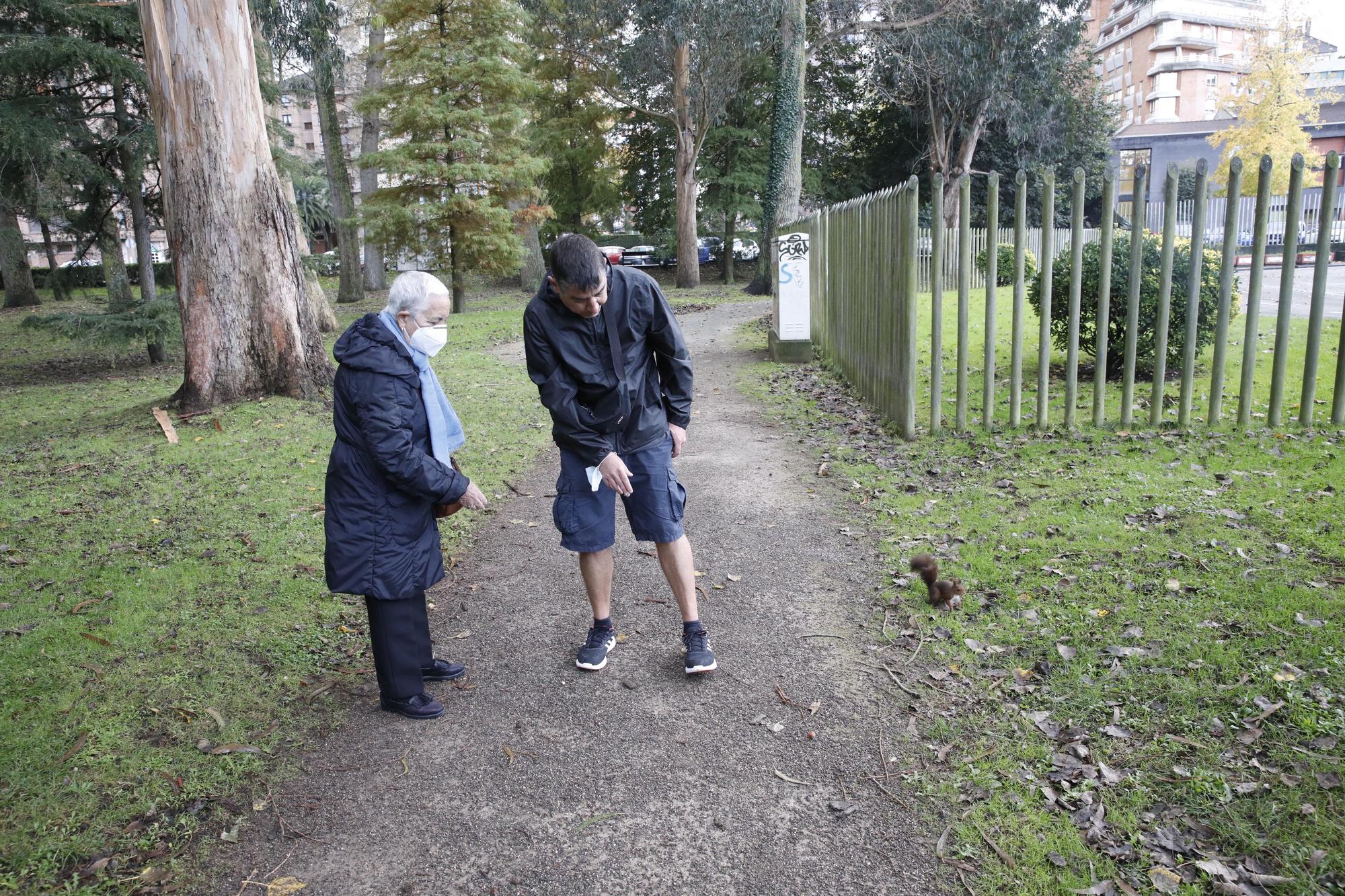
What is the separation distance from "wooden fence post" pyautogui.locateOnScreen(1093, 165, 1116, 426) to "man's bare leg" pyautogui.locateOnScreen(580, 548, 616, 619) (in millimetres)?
4890

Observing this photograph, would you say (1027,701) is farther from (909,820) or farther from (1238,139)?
(1238,139)

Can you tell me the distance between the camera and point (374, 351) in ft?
11.1

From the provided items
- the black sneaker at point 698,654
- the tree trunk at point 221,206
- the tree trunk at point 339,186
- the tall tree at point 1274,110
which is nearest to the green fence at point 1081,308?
the black sneaker at point 698,654

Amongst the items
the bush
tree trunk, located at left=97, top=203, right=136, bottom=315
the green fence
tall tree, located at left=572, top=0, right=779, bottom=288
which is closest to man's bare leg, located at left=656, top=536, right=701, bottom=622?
the green fence

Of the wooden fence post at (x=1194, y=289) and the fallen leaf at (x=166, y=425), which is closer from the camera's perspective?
the wooden fence post at (x=1194, y=289)

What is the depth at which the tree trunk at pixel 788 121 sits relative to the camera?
77.0 feet

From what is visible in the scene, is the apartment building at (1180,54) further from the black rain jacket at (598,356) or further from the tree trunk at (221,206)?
the black rain jacket at (598,356)

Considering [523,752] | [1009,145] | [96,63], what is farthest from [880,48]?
[523,752]

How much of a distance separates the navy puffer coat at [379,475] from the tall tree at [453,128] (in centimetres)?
1865

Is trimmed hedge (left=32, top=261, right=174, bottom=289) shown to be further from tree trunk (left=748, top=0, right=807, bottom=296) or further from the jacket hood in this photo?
the jacket hood

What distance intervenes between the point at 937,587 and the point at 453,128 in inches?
777

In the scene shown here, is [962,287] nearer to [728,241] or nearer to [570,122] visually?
[570,122]

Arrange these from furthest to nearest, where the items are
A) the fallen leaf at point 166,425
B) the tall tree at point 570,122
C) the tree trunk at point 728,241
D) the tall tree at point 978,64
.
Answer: the tree trunk at point 728,241, the tall tree at point 570,122, the tall tree at point 978,64, the fallen leaf at point 166,425

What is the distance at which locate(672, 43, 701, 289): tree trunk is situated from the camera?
27656mm
